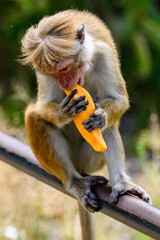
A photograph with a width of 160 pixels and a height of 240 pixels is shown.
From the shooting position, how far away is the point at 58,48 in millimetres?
3299

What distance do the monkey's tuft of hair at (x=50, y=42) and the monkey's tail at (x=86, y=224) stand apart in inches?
46.4

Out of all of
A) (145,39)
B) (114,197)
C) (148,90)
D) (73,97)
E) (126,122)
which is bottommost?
(126,122)

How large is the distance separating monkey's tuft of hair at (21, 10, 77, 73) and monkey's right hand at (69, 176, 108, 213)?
88cm

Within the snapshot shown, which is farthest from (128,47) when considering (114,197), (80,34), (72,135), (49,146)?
(114,197)

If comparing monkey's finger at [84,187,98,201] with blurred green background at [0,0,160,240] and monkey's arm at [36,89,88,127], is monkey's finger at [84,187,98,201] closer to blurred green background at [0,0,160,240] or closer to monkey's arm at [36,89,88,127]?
monkey's arm at [36,89,88,127]

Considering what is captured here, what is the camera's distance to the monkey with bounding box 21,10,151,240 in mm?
3375

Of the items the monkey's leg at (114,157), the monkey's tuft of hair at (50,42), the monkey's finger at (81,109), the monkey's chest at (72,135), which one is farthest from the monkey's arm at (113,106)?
the monkey's tuft of hair at (50,42)

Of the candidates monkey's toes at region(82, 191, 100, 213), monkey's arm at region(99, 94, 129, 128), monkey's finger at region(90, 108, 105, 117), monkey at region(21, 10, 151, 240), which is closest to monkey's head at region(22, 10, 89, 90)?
monkey at region(21, 10, 151, 240)

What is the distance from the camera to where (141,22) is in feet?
28.0

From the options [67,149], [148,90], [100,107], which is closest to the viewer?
[100,107]

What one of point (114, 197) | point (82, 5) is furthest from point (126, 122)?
point (114, 197)

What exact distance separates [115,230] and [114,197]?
2.59m

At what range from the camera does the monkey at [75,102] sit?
133 inches

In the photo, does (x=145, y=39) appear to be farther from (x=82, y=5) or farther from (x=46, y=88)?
(x=46, y=88)
